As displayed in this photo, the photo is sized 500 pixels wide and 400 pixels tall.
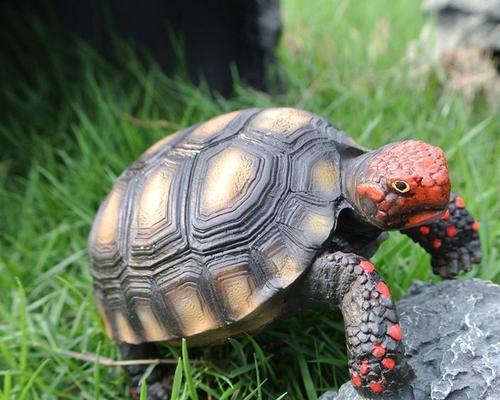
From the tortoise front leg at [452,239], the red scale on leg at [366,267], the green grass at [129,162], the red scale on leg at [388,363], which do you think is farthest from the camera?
the green grass at [129,162]

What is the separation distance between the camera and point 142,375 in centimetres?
204

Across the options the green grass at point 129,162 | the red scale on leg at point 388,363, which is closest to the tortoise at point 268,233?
the red scale on leg at point 388,363

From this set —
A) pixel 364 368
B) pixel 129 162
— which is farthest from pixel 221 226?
pixel 129 162

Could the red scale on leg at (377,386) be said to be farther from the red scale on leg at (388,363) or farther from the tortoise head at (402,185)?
the tortoise head at (402,185)

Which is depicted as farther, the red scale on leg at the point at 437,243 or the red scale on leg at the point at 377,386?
the red scale on leg at the point at 437,243

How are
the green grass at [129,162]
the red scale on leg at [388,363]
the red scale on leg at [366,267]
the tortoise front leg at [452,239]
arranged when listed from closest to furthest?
the red scale on leg at [388,363], the red scale on leg at [366,267], the tortoise front leg at [452,239], the green grass at [129,162]

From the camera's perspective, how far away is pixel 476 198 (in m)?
2.50

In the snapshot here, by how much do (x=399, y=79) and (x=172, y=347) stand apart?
93.4 inches

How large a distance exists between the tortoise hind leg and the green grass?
0.07m

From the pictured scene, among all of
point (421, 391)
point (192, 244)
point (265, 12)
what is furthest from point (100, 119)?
point (421, 391)

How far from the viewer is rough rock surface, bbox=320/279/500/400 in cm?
142

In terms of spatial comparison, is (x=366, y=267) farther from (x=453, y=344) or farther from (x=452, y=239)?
(x=452, y=239)

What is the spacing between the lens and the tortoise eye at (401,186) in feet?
4.78

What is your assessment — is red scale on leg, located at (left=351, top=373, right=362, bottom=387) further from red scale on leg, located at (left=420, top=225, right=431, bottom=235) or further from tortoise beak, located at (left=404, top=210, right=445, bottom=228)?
red scale on leg, located at (left=420, top=225, right=431, bottom=235)
